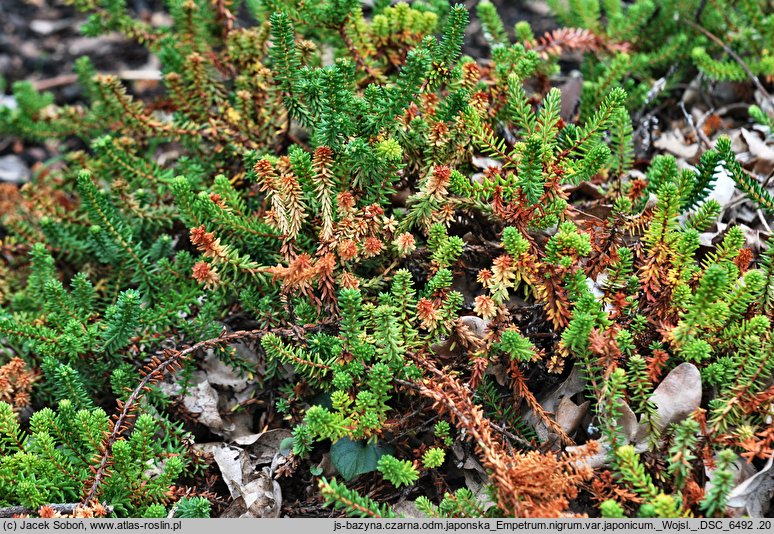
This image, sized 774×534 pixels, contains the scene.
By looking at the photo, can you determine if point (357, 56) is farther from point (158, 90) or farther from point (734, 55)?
point (158, 90)

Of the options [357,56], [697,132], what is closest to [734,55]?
[697,132]

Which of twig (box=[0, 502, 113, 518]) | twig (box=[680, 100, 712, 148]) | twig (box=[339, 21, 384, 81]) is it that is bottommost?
twig (box=[0, 502, 113, 518])

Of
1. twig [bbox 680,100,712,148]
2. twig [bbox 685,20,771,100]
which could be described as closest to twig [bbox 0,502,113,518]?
twig [bbox 680,100,712,148]

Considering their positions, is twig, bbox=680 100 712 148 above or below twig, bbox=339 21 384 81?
below

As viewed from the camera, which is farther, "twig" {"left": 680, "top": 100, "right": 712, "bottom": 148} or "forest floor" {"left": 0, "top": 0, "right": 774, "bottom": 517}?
"twig" {"left": 680, "top": 100, "right": 712, "bottom": 148}

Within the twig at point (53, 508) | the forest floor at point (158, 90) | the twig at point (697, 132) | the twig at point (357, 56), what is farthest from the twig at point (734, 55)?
the twig at point (53, 508)

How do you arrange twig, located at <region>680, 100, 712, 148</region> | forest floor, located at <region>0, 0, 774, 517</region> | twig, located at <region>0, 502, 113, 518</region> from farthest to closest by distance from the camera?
twig, located at <region>680, 100, 712, 148</region>
forest floor, located at <region>0, 0, 774, 517</region>
twig, located at <region>0, 502, 113, 518</region>

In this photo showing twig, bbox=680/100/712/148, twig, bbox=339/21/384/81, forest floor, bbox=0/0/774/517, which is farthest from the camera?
twig, bbox=680/100/712/148

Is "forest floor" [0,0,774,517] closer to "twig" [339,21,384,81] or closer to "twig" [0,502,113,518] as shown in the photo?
"twig" [0,502,113,518]

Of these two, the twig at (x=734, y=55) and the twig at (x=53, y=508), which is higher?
the twig at (x=734, y=55)

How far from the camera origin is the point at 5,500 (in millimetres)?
2318

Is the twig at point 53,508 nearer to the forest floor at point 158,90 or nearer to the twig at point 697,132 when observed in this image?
the forest floor at point 158,90
